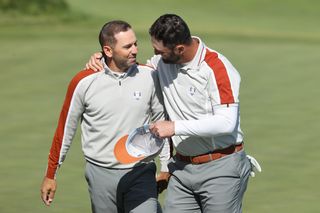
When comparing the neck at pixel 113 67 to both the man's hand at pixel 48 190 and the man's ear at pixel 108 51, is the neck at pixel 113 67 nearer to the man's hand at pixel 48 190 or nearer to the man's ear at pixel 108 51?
the man's ear at pixel 108 51

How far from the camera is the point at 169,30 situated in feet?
23.9

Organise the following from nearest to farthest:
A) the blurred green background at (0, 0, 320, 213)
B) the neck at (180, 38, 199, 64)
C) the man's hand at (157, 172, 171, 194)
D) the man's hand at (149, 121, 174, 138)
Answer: the man's hand at (149, 121, 174, 138) → the neck at (180, 38, 199, 64) → the man's hand at (157, 172, 171, 194) → the blurred green background at (0, 0, 320, 213)

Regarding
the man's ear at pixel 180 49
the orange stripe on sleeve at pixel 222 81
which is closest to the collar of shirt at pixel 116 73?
the man's ear at pixel 180 49

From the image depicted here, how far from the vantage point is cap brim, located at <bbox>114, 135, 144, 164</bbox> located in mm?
7703

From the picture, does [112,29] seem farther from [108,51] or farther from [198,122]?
[198,122]

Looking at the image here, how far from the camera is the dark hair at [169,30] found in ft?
23.9

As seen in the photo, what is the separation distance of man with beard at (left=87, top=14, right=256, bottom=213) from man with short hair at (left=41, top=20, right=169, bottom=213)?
0.16 metres

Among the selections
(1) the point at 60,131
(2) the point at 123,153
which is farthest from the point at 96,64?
(2) the point at 123,153

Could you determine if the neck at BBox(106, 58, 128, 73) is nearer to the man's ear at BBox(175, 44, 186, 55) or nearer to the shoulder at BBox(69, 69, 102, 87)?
the shoulder at BBox(69, 69, 102, 87)

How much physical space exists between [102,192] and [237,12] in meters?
15.1

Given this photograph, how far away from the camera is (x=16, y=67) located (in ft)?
56.9

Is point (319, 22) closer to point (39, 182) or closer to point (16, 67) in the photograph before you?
point (16, 67)

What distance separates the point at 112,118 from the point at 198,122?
86cm

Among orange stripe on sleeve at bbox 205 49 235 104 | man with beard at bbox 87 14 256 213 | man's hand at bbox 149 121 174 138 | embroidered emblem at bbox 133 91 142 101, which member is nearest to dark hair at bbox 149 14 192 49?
man with beard at bbox 87 14 256 213
